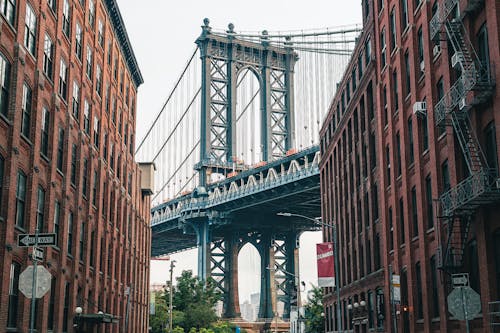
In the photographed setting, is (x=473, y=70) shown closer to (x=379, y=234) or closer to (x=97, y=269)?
(x=379, y=234)

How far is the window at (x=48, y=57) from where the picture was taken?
3359cm

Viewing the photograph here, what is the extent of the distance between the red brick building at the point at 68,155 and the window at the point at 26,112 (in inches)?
1.7

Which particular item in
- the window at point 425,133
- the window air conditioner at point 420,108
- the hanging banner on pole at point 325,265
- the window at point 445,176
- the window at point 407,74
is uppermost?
the window at point 407,74

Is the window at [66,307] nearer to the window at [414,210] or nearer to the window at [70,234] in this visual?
the window at [70,234]

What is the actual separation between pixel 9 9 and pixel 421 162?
1957 cm

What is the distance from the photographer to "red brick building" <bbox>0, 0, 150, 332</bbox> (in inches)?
1108

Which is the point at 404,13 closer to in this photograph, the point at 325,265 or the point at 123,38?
the point at 325,265

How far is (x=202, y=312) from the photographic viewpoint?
91438 millimetres

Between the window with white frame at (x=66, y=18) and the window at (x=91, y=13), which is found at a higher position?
the window at (x=91, y=13)

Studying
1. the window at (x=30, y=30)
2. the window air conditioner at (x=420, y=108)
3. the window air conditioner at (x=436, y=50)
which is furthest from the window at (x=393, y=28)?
the window at (x=30, y=30)

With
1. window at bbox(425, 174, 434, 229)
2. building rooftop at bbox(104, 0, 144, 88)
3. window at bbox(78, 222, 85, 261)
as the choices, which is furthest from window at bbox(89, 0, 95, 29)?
window at bbox(425, 174, 434, 229)

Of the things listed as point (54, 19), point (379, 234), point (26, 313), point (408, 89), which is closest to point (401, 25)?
point (408, 89)

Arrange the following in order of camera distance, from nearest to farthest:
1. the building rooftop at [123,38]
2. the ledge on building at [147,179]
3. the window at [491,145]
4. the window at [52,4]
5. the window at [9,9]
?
1. the window at [491,145]
2. the window at [9,9]
3. the window at [52,4]
4. the building rooftop at [123,38]
5. the ledge on building at [147,179]

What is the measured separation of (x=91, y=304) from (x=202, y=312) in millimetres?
48730
